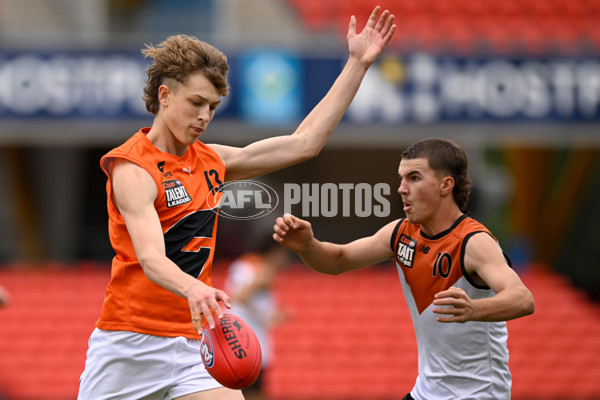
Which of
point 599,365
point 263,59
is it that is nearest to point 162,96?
point 263,59

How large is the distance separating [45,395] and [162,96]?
7794 mm

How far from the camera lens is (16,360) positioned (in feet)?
35.7

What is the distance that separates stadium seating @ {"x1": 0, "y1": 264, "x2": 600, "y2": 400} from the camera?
1023 centimetres

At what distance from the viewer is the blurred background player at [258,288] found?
7.17 m

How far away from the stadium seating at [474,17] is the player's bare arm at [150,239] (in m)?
8.99

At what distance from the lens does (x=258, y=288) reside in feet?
23.6

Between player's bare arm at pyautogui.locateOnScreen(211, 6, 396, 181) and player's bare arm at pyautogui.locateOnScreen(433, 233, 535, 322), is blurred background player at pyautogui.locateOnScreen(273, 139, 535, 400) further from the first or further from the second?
player's bare arm at pyautogui.locateOnScreen(211, 6, 396, 181)

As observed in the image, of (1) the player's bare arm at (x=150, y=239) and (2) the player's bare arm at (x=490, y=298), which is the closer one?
(1) the player's bare arm at (x=150, y=239)

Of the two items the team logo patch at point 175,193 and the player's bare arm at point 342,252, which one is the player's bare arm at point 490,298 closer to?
the player's bare arm at point 342,252

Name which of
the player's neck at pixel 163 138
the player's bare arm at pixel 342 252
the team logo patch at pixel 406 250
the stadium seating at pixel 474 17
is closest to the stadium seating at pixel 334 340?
the stadium seating at pixel 474 17

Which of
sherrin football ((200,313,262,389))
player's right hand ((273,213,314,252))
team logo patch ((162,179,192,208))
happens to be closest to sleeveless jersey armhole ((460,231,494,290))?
player's right hand ((273,213,314,252))

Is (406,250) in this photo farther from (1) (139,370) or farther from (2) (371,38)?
(1) (139,370)

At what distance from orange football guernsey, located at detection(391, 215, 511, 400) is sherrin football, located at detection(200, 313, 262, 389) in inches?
35.5

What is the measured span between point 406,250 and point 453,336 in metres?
0.46
